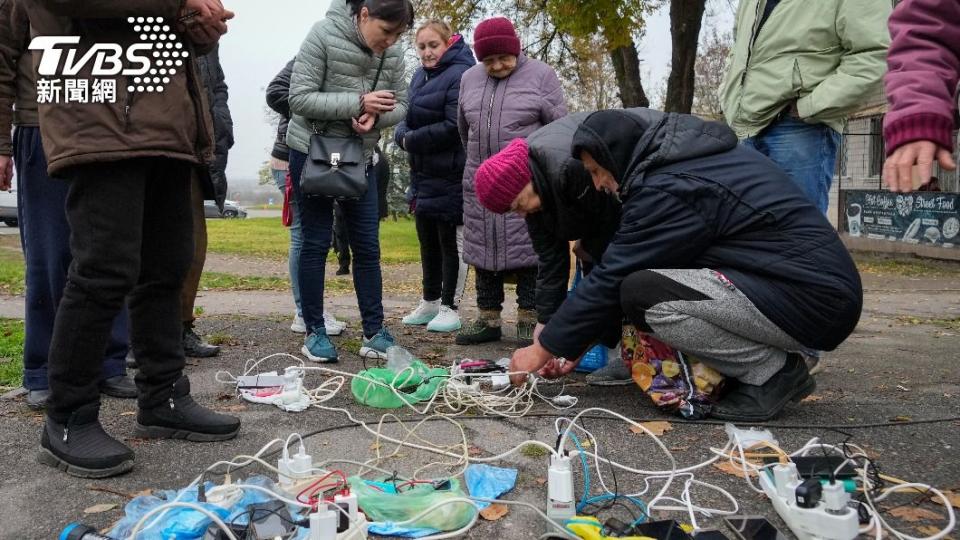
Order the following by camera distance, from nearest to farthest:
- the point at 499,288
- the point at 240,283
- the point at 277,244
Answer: the point at 499,288 < the point at 240,283 < the point at 277,244

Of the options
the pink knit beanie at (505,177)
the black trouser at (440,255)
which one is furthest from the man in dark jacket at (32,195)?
the black trouser at (440,255)

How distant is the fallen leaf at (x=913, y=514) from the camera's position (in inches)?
79.1

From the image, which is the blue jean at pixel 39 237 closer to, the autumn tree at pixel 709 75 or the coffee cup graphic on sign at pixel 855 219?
the coffee cup graphic on sign at pixel 855 219

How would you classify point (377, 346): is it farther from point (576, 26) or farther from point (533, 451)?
point (576, 26)

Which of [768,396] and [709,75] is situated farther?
[709,75]

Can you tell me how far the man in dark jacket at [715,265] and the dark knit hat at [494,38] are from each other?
4.99ft

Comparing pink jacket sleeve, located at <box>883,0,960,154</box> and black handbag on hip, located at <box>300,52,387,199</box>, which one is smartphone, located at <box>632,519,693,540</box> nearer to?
pink jacket sleeve, located at <box>883,0,960,154</box>

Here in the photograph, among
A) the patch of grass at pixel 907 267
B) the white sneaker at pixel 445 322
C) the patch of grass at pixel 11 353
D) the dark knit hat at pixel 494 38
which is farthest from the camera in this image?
the patch of grass at pixel 907 267

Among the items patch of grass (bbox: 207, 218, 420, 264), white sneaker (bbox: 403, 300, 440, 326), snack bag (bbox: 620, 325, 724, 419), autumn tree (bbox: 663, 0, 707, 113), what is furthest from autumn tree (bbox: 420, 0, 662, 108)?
snack bag (bbox: 620, 325, 724, 419)

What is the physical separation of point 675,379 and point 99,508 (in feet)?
6.64

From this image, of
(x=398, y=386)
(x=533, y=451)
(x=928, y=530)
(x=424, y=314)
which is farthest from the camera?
(x=424, y=314)

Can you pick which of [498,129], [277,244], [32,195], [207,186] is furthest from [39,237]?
[277,244]

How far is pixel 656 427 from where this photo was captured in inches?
112

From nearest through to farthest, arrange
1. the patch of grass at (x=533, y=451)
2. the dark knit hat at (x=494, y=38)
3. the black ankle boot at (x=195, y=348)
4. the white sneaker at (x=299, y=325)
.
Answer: the patch of grass at (x=533, y=451), the black ankle boot at (x=195, y=348), the dark knit hat at (x=494, y=38), the white sneaker at (x=299, y=325)
